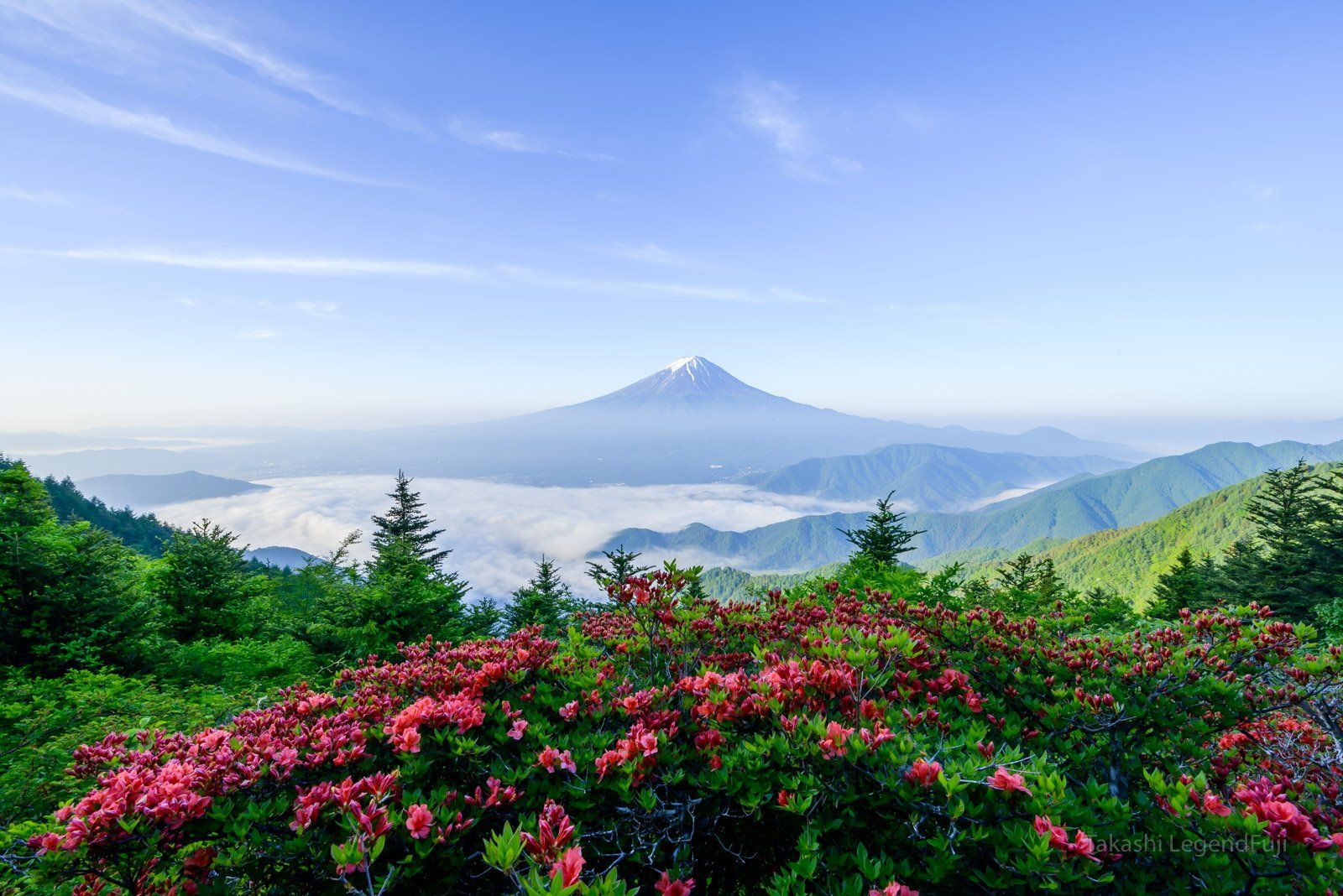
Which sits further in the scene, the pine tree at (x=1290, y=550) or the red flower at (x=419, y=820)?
the pine tree at (x=1290, y=550)

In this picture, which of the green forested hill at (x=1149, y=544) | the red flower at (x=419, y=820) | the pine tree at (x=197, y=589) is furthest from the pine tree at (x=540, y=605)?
the green forested hill at (x=1149, y=544)

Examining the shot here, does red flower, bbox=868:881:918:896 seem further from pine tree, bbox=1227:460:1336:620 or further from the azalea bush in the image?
pine tree, bbox=1227:460:1336:620

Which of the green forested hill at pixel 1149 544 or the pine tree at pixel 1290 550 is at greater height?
the pine tree at pixel 1290 550

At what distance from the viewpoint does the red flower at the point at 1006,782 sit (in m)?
2.09

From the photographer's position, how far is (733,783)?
8.11 feet

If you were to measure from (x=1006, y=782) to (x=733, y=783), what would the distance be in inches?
45.7

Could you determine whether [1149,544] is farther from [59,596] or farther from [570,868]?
[59,596]

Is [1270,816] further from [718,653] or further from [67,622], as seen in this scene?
[67,622]

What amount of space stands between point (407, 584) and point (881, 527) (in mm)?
18329

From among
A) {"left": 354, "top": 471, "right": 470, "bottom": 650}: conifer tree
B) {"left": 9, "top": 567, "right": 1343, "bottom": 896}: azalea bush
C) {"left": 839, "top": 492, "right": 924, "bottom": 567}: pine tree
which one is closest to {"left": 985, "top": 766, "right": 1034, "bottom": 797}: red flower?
{"left": 9, "top": 567, "right": 1343, "bottom": 896}: azalea bush

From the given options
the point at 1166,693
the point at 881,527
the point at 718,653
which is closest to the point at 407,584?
the point at 718,653

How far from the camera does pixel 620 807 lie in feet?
7.59

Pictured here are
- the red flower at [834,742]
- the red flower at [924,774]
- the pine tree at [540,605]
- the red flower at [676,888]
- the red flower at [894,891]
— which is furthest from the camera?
the pine tree at [540,605]

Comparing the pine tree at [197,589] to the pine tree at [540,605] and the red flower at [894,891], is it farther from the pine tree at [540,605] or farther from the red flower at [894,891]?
the red flower at [894,891]
